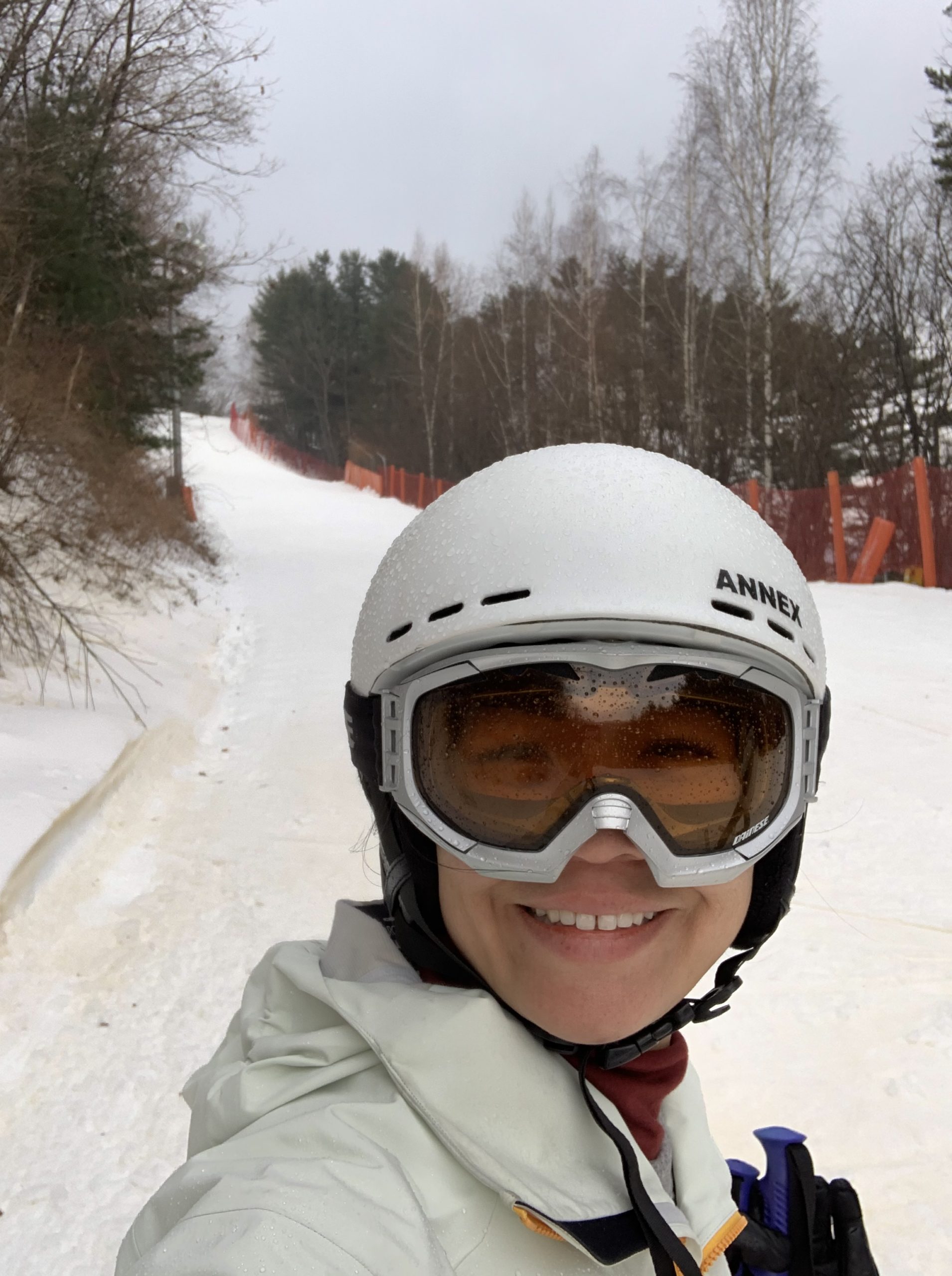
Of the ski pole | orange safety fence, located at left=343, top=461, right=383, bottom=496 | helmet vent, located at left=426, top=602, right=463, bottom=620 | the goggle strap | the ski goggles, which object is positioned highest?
orange safety fence, located at left=343, top=461, right=383, bottom=496

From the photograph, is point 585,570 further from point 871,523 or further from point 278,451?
point 278,451

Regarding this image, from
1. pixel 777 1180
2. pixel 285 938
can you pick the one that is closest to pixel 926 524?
pixel 285 938

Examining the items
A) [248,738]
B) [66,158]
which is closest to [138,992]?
[248,738]

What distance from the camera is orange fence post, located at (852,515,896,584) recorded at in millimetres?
11484

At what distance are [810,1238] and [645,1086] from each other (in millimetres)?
473

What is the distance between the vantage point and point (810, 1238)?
1417 mm

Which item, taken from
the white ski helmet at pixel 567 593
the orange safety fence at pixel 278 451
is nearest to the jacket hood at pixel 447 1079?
the white ski helmet at pixel 567 593

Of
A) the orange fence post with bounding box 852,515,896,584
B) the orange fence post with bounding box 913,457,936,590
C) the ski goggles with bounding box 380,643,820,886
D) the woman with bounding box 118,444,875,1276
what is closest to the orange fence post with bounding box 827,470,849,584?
the orange fence post with bounding box 852,515,896,584

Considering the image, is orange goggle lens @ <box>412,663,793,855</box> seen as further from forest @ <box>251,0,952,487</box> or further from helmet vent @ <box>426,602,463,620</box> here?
forest @ <box>251,0,952,487</box>

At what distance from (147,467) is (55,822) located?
10.7 meters

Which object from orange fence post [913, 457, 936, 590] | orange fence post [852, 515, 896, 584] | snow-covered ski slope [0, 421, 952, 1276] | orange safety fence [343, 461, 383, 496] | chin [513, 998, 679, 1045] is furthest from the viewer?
orange safety fence [343, 461, 383, 496]

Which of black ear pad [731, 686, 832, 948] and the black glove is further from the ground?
black ear pad [731, 686, 832, 948]

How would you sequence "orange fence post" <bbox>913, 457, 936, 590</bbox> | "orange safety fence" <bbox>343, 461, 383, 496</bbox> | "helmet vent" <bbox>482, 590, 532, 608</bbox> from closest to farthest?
"helmet vent" <bbox>482, 590, 532, 608</bbox> → "orange fence post" <bbox>913, 457, 936, 590</bbox> → "orange safety fence" <bbox>343, 461, 383, 496</bbox>

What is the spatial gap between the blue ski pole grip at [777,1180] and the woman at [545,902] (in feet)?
0.10
